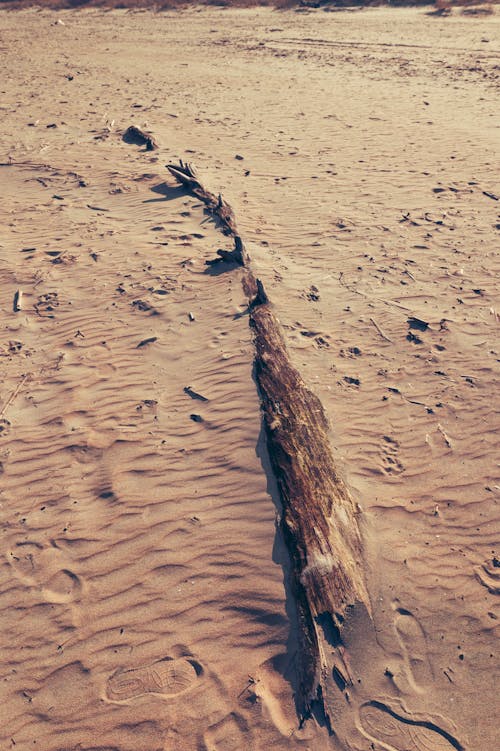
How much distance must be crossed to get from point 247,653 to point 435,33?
914 inches

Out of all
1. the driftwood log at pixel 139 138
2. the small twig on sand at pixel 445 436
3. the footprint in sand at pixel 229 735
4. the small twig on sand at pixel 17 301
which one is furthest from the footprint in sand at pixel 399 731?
the driftwood log at pixel 139 138

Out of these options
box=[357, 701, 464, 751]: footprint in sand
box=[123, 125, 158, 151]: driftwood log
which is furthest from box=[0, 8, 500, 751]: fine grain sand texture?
box=[123, 125, 158, 151]: driftwood log

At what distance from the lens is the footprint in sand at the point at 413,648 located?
3398 millimetres

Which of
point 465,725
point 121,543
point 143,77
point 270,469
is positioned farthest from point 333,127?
point 465,725

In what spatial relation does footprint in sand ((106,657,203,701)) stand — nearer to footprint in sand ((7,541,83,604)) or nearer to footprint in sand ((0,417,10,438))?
footprint in sand ((7,541,83,604))

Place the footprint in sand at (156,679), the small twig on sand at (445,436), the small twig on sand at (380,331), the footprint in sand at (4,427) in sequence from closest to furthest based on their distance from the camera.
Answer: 1. the footprint in sand at (156,679)
2. the small twig on sand at (445,436)
3. the footprint in sand at (4,427)
4. the small twig on sand at (380,331)

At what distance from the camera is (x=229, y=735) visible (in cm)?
317

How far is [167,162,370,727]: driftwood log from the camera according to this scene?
11.0ft

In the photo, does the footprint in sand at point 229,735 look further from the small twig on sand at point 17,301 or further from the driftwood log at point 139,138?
the driftwood log at point 139,138

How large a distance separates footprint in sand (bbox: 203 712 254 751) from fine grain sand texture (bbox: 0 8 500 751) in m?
0.01

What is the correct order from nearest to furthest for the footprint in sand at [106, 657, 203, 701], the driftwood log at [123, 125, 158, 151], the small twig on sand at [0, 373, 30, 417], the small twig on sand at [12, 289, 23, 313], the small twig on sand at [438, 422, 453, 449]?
the footprint in sand at [106, 657, 203, 701], the small twig on sand at [438, 422, 453, 449], the small twig on sand at [0, 373, 30, 417], the small twig on sand at [12, 289, 23, 313], the driftwood log at [123, 125, 158, 151]

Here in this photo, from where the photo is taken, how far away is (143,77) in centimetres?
1680

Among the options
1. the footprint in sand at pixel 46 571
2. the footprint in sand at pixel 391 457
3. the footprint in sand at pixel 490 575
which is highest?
the footprint in sand at pixel 391 457

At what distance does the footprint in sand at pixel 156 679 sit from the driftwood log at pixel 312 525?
706mm
